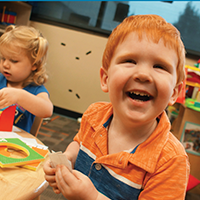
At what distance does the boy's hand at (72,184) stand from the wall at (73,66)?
97.1 inches

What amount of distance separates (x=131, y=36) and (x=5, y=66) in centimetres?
80

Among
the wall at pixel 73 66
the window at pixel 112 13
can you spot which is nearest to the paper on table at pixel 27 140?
the wall at pixel 73 66

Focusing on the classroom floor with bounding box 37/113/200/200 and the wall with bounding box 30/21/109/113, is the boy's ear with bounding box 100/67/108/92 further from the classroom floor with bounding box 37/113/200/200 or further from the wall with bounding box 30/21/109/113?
the wall with bounding box 30/21/109/113

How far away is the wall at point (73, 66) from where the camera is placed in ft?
9.45

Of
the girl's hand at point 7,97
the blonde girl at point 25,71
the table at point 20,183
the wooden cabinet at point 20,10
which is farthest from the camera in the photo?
the wooden cabinet at point 20,10

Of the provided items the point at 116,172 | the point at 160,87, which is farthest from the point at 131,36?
the point at 116,172

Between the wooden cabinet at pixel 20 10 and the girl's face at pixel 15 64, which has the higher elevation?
the wooden cabinet at pixel 20 10

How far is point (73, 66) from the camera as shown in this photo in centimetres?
299

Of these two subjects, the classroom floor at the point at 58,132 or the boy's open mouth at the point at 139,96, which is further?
the classroom floor at the point at 58,132

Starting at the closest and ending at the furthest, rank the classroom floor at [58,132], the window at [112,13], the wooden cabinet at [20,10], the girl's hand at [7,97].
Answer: the girl's hand at [7,97]
the classroom floor at [58,132]
the wooden cabinet at [20,10]
the window at [112,13]

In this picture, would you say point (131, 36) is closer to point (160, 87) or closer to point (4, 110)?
point (160, 87)

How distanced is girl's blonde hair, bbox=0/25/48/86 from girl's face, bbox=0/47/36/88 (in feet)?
0.06

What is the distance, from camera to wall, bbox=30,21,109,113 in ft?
9.45

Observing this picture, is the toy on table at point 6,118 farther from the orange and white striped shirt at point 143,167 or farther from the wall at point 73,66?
the wall at point 73,66
